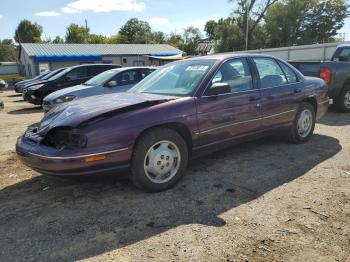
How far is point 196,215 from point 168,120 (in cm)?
112

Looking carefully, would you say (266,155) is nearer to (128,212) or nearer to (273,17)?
(128,212)

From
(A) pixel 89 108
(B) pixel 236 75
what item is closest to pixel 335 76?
(B) pixel 236 75

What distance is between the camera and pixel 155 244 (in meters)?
2.89

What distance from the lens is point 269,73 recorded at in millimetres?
5281

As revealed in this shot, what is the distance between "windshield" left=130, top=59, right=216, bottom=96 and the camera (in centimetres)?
438

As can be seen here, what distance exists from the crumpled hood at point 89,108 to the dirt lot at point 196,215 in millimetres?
649

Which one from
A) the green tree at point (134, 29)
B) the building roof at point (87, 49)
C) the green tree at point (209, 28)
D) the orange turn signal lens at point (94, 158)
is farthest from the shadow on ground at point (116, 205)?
the green tree at point (134, 29)

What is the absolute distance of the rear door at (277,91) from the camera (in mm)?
5070

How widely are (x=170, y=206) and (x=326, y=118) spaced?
6.07 m

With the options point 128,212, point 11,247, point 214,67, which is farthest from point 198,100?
point 11,247

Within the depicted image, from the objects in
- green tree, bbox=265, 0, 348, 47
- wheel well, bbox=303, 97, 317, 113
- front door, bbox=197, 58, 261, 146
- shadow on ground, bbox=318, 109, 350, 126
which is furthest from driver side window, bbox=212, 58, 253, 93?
green tree, bbox=265, 0, 348, 47

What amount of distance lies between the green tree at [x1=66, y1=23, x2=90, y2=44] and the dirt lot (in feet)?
258

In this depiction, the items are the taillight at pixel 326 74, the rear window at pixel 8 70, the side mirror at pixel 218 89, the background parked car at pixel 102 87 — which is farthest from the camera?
the rear window at pixel 8 70

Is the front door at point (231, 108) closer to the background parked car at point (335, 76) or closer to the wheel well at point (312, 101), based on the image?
the wheel well at point (312, 101)
